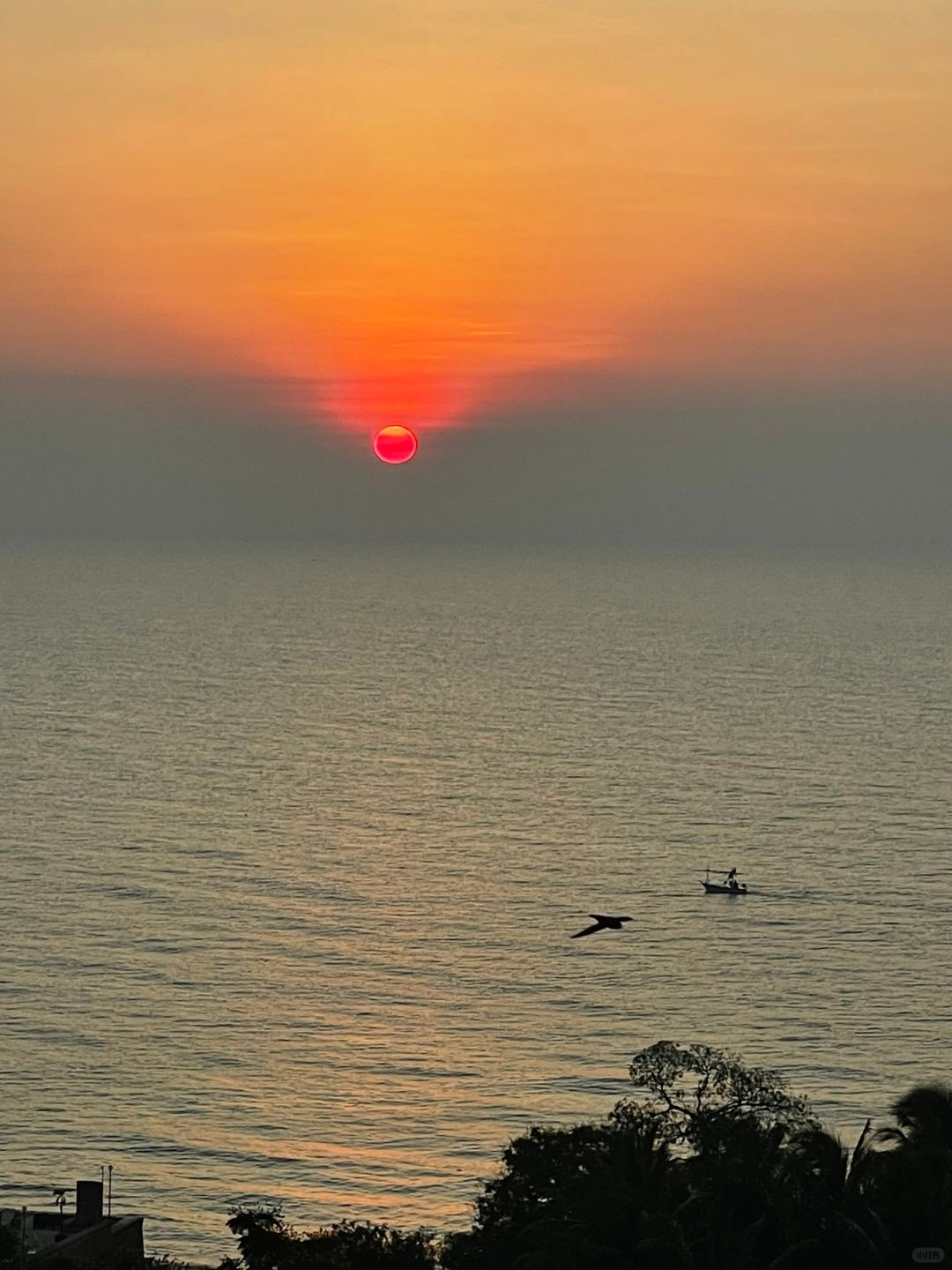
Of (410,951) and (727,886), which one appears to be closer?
(410,951)

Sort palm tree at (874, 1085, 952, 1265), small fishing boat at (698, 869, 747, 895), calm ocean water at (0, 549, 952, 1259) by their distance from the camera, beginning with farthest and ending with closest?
1. small fishing boat at (698, 869, 747, 895)
2. calm ocean water at (0, 549, 952, 1259)
3. palm tree at (874, 1085, 952, 1265)

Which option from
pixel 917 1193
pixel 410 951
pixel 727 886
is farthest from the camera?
pixel 727 886

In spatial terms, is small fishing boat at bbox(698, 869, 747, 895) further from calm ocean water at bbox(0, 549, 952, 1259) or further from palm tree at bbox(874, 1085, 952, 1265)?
palm tree at bbox(874, 1085, 952, 1265)

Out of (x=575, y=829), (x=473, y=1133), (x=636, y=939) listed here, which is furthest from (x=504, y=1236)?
(x=575, y=829)

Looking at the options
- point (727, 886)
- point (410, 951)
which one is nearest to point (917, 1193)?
point (410, 951)

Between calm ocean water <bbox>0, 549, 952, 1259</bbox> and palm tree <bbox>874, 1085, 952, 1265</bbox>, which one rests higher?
calm ocean water <bbox>0, 549, 952, 1259</bbox>

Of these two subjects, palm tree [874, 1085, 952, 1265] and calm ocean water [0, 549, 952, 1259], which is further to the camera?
calm ocean water [0, 549, 952, 1259]

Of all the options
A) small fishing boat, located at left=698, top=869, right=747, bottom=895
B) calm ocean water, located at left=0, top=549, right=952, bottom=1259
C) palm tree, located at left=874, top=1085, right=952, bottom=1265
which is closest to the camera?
palm tree, located at left=874, top=1085, right=952, bottom=1265

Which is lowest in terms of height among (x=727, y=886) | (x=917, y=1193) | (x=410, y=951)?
(x=917, y=1193)

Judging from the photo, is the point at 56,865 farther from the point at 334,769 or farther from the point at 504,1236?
the point at 504,1236

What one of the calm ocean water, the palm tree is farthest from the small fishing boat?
the palm tree

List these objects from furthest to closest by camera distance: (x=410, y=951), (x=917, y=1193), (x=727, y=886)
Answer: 1. (x=727, y=886)
2. (x=410, y=951)
3. (x=917, y=1193)

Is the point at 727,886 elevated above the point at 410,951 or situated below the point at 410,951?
above

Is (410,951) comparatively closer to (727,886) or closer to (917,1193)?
(727,886)
